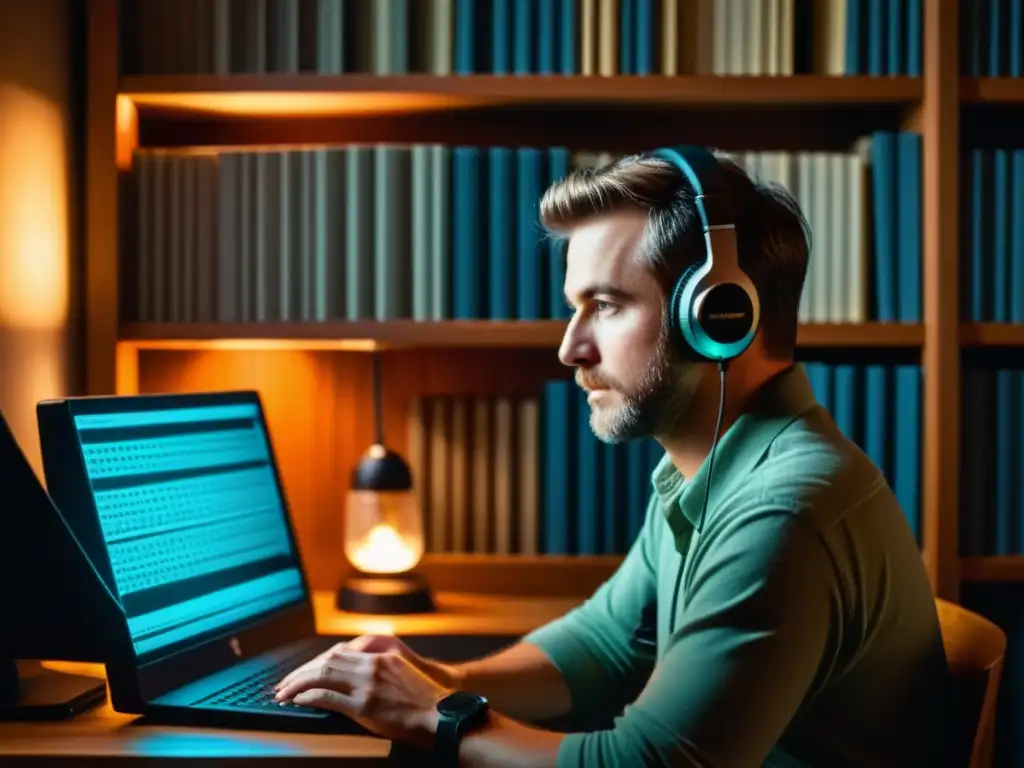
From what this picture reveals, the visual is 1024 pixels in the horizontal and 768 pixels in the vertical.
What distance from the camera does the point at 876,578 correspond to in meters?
1.05

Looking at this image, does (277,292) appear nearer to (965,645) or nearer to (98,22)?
(98,22)

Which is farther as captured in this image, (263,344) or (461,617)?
(263,344)

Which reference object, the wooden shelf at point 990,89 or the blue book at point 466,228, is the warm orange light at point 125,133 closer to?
the blue book at point 466,228

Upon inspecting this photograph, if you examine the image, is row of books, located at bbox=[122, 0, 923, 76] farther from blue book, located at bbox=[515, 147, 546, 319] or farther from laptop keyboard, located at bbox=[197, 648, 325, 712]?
laptop keyboard, located at bbox=[197, 648, 325, 712]

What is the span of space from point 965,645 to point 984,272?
761mm

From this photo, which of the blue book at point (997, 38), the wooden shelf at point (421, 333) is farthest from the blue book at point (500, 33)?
the blue book at point (997, 38)

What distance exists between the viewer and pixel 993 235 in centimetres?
173

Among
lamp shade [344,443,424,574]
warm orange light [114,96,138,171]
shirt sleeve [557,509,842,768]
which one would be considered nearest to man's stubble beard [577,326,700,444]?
shirt sleeve [557,509,842,768]

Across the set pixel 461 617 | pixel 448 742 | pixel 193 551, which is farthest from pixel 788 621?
pixel 461 617

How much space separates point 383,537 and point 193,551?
1.58 feet

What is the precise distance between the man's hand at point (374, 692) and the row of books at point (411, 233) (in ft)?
2.33

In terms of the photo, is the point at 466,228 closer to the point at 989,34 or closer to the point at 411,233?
the point at 411,233

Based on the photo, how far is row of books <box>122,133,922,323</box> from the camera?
1.74 metres

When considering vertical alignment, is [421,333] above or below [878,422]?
above
